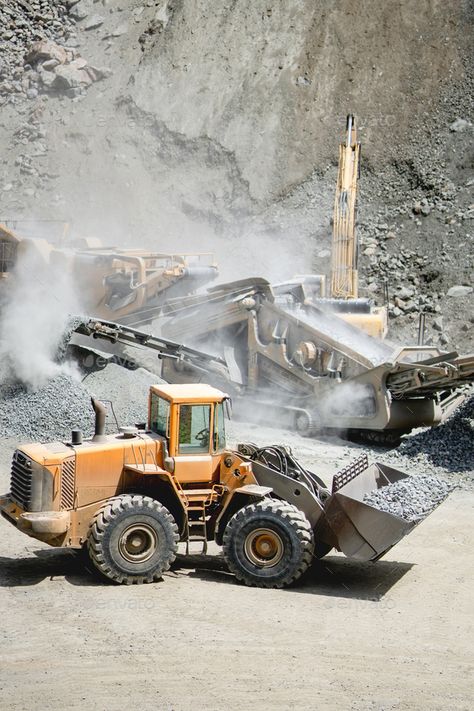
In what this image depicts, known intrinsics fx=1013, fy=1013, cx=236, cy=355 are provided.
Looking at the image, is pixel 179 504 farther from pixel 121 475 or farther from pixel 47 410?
pixel 47 410

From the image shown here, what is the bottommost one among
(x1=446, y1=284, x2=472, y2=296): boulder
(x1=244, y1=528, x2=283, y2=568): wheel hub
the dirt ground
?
the dirt ground

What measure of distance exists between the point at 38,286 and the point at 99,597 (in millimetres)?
9643

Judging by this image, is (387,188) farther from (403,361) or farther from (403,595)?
(403,595)

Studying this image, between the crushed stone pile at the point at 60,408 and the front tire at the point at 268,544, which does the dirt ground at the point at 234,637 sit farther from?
the crushed stone pile at the point at 60,408

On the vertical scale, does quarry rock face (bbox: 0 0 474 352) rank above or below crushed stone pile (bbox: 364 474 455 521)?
above

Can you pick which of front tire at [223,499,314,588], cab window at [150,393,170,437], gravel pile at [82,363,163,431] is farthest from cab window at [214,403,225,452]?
gravel pile at [82,363,163,431]

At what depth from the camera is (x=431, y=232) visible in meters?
23.8

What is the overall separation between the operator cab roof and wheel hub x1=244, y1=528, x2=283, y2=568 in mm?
1235

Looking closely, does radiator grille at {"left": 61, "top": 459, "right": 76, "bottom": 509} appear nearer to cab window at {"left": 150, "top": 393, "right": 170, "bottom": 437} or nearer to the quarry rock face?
cab window at {"left": 150, "top": 393, "right": 170, "bottom": 437}

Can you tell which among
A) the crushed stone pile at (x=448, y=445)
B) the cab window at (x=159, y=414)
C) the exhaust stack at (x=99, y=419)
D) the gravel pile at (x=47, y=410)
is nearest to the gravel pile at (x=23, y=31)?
the gravel pile at (x=47, y=410)

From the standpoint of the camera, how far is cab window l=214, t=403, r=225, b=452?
29.8ft

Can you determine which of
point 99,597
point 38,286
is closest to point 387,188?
point 38,286

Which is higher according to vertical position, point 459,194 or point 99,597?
point 459,194

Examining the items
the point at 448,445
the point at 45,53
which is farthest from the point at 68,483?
the point at 45,53
